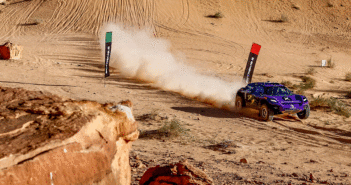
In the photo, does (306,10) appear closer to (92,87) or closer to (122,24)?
(122,24)

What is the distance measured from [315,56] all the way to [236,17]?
10.5 m

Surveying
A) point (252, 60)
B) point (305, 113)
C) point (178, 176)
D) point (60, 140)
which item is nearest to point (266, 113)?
point (305, 113)

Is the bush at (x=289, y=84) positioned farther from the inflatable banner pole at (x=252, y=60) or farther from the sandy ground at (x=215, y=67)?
the inflatable banner pole at (x=252, y=60)

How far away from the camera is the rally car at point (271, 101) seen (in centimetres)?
1143

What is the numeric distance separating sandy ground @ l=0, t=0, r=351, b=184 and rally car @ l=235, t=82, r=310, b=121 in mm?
360

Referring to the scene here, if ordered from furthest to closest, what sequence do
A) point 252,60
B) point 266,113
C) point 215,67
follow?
point 215,67 → point 252,60 → point 266,113

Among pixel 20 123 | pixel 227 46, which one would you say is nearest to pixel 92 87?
pixel 20 123

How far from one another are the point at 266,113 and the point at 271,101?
0.45 meters

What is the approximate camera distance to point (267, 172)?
6.84 meters

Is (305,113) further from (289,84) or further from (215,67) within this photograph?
(215,67)

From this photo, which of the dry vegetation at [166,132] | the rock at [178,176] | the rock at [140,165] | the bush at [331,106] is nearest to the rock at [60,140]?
the rock at [178,176]

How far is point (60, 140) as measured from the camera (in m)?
2.20

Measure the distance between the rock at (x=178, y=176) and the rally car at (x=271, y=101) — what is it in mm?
7647

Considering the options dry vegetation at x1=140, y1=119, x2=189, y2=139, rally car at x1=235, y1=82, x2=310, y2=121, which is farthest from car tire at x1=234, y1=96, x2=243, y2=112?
dry vegetation at x1=140, y1=119, x2=189, y2=139
